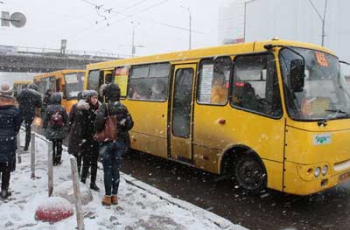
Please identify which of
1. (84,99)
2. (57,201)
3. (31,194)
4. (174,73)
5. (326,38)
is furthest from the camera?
(326,38)

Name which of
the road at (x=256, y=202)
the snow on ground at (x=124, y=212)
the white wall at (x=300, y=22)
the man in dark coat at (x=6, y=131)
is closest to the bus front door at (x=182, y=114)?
the road at (x=256, y=202)

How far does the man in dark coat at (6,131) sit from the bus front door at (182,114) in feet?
10.8

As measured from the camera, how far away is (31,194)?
20.9ft

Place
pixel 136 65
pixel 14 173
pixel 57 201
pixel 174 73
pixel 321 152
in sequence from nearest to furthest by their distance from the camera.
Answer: pixel 57 201
pixel 321 152
pixel 14 173
pixel 174 73
pixel 136 65

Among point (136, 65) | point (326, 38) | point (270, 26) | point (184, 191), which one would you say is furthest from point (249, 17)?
point (184, 191)

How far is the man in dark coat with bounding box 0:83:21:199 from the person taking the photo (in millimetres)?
6070

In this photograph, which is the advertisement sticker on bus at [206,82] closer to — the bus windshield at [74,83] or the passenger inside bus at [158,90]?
the passenger inside bus at [158,90]

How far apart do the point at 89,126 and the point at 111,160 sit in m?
1.15

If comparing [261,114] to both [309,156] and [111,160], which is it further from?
[111,160]

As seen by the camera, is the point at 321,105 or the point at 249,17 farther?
the point at 249,17

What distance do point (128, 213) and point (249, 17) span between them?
40.4 metres

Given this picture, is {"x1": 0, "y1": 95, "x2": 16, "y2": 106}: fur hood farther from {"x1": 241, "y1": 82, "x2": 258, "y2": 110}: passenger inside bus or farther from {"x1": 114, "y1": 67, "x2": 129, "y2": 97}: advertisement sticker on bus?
{"x1": 114, "y1": 67, "x2": 129, "y2": 97}: advertisement sticker on bus

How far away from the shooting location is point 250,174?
6.78m

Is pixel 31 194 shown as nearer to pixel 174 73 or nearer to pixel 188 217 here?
pixel 188 217
